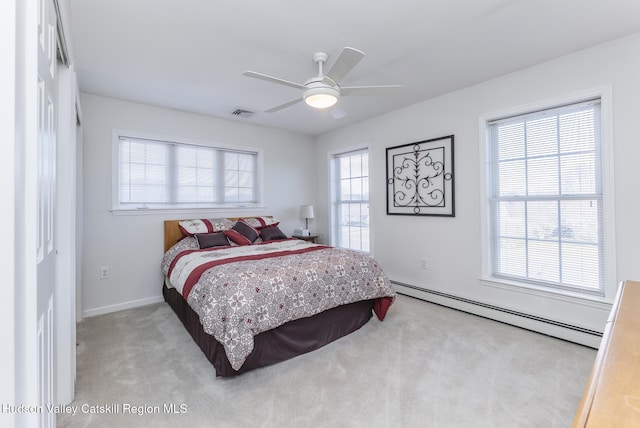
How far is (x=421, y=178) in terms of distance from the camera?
3.79 metres

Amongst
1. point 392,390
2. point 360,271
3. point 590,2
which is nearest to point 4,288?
point 392,390

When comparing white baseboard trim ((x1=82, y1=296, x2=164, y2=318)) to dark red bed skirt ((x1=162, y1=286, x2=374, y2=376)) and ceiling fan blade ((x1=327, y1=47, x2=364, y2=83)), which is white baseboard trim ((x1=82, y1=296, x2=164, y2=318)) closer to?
dark red bed skirt ((x1=162, y1=286, x2=374, y2=376))

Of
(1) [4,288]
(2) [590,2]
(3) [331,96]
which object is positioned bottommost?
(1) [4,288]

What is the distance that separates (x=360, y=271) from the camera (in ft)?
9.32

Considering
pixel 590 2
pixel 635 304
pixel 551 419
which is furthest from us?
pixel 590 2

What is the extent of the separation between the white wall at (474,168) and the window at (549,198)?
0.16 m

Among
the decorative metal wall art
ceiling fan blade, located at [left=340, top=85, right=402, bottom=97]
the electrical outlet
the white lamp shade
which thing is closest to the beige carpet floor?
the electrical outlet

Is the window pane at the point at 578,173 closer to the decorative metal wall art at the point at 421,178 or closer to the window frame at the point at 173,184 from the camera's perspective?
the decorative metal wall art at the point at 421,178

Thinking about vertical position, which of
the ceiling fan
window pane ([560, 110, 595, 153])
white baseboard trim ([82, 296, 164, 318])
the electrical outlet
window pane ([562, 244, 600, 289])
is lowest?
white baseboard trim ([82, 296, 164, 318])

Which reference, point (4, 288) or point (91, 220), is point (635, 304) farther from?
point (91, 220)

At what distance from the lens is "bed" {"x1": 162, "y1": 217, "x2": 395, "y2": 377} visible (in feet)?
6.79

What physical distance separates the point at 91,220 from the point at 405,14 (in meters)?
3.78

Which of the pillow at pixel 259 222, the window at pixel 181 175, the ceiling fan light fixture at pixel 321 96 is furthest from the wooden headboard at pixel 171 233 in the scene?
the ceiling fan light fixture at pixel 321 96

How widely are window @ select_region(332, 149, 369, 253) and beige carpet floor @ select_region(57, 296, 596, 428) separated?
2.05 metres
